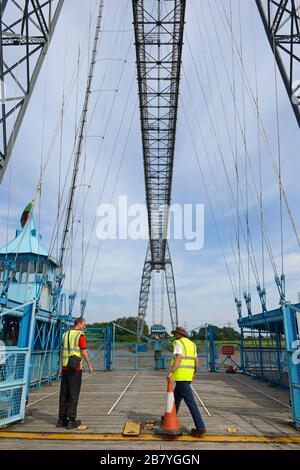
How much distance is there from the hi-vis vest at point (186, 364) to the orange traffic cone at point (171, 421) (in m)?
0.17

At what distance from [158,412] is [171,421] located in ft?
6.35

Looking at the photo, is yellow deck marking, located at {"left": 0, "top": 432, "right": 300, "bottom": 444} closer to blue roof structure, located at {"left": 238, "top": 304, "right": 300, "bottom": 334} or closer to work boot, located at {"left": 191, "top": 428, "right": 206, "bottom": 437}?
work boot, located at {"left": 191, "top": 428, "right": 206, "bottom": 437}

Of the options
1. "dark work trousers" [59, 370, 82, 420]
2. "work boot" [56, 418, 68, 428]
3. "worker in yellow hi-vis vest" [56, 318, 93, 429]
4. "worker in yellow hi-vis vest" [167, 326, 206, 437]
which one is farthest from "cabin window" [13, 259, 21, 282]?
"worker in yellow hi-vis vest" [167, 326, 206, 437]

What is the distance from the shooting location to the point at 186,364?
5.56 meters

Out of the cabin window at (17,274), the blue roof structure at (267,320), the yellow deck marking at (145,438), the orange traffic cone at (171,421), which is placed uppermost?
the cabin window at (17,274)

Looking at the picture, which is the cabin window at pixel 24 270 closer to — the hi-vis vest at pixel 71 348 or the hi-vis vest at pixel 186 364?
the hi-vis vest at pixel 71 348

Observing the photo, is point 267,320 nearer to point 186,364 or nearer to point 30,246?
point 186,364

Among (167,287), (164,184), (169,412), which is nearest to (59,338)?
(169,412)

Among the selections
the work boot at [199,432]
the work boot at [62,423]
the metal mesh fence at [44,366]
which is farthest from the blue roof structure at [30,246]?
the work boot at [199,432]

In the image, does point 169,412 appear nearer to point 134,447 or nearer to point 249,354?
point 134,447

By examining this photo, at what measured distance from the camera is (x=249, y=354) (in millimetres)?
17266

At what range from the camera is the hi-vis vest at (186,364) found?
5.51 m

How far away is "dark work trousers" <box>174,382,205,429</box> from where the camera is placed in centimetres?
519
